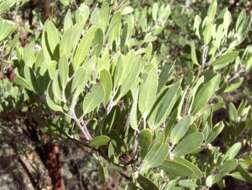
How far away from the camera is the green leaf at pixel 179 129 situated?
1270 millimetres

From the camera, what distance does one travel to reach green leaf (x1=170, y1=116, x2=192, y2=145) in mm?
1270

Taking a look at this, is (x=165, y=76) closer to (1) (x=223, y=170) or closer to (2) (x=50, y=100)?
(2) (x=50, y=100)

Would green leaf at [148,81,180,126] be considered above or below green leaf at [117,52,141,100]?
below

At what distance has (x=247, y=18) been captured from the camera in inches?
89.4

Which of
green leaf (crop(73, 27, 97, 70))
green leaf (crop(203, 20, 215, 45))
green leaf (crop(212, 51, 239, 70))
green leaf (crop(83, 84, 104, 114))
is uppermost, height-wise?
green leaf (crop(203, 20, 215, 45))

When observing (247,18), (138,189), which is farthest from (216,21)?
(138,189)

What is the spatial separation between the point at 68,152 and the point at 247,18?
11.9 ft

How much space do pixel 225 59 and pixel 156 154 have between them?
95cm

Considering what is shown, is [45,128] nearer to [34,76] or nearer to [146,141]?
[34,76]

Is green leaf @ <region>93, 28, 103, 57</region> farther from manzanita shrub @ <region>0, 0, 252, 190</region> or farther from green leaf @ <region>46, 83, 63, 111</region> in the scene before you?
green leaf @ <region>46, 83, 63, 111</region>

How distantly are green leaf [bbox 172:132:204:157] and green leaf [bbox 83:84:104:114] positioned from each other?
24 cm

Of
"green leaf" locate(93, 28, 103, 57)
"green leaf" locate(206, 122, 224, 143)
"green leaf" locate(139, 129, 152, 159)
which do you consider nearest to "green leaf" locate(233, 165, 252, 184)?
"green leaf" locate(206, 122, 224, 143)

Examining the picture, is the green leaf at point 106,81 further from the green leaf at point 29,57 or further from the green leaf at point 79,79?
the green leaf at point 29,57

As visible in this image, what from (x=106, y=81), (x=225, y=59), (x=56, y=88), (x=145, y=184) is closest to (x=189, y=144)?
(x=145, y=184)
